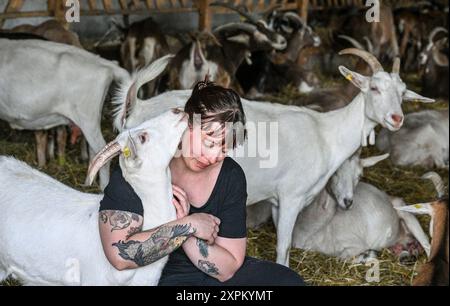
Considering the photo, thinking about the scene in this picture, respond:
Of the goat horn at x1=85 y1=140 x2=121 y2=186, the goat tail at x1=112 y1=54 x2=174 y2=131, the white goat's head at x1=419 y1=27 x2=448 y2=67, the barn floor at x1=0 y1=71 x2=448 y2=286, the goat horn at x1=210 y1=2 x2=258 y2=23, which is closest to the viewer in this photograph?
the goat horn at x1=85 y1=140 x2=121 y2=186

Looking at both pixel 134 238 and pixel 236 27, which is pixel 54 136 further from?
pixel 134 238

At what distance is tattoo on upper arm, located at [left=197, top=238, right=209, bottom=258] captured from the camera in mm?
3279

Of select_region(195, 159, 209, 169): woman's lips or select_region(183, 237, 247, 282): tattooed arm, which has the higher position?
select_region(195, 159, 209, 169): woman's lips

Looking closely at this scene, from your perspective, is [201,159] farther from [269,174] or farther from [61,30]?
[61,30]

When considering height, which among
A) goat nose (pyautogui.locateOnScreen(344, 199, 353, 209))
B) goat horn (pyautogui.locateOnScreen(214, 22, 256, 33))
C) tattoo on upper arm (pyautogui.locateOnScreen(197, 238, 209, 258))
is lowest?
goat nose (pyautogui.locateOnScreen(344, 199, 353, 209))

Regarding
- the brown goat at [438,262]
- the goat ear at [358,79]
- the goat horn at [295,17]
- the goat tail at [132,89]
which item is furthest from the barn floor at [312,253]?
the goat horn at [295,17]

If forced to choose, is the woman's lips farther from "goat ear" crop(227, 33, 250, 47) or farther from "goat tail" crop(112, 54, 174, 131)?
"goat ear" crop(227, 33, 250, 47)

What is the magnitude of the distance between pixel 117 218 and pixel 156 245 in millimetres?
188

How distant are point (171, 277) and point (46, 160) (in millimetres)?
2987

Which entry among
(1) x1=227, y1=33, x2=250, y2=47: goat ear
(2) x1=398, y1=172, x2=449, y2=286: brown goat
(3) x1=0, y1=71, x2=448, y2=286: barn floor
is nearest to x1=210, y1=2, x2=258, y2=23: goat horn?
(1) x1=227, y1=33, x2=250, y2=47: goat ear

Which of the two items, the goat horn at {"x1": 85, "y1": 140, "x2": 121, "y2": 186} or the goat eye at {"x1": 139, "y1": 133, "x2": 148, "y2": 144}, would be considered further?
the goat eye at {"x1": 139, "y1": 133, "x2": 148, "y2": 144}

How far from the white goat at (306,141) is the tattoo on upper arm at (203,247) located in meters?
1.77

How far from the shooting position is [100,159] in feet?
9.59

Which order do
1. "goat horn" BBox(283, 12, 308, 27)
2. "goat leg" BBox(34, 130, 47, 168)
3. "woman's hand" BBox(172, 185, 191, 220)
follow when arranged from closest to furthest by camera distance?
"woman's hand" BBox(172, 185, 191, 220)
"goat leg" BBox(34, 130, 47, 168)
"goat horn" BBox(283, 12, 308, 27)
